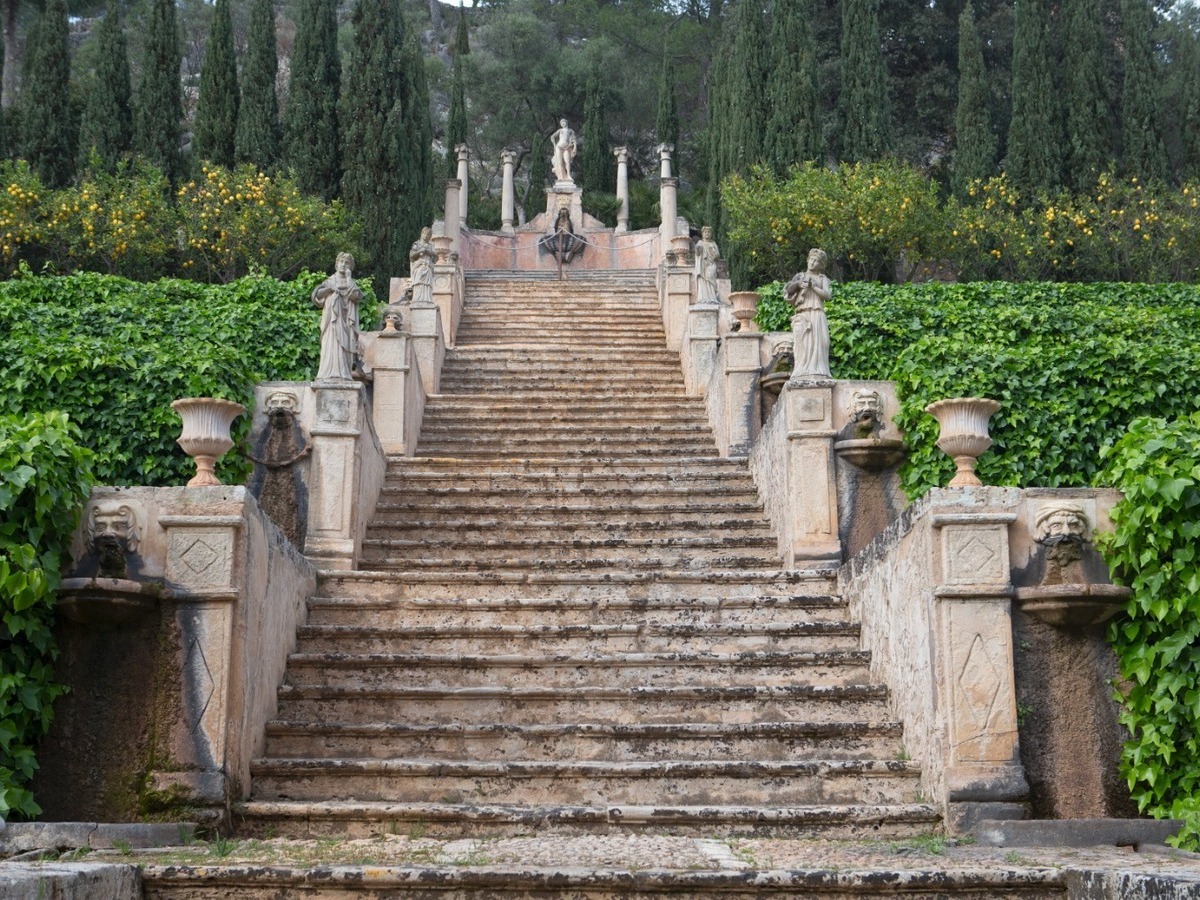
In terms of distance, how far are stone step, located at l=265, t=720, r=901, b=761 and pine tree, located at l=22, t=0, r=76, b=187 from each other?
24710mm

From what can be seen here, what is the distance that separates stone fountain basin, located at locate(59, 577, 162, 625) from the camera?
22.5ft

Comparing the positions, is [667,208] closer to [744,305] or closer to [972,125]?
[972,125]

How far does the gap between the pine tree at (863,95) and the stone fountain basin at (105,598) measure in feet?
79.5

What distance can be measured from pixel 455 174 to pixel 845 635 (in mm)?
30225

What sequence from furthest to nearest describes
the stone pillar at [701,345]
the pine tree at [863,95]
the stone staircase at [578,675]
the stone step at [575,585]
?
the pine tree at [863,95]
the stone pillar at [701,345]
the stone step at [575,585]
the stone staircase at [578,675]

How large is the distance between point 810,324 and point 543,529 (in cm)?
290

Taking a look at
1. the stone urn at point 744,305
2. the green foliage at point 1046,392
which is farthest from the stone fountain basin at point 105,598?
the stone urn at point 744,305

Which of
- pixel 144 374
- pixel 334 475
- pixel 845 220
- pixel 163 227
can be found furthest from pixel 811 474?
pixel 163 227

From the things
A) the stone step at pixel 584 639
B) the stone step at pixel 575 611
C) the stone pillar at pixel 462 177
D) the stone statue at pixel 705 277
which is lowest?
the stone step at pixel 584 639

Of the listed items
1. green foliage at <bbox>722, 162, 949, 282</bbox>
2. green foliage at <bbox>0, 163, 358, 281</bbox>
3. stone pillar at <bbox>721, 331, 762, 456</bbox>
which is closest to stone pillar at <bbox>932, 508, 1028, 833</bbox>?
stone pillar at <bbox>721, 331, 762, 456</bbox>

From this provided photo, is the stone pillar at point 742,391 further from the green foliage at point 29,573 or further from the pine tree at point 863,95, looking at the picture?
the pine tree at point 863,95

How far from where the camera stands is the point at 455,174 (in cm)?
3709

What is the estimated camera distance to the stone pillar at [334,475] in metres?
10.5

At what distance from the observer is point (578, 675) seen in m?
8.59
